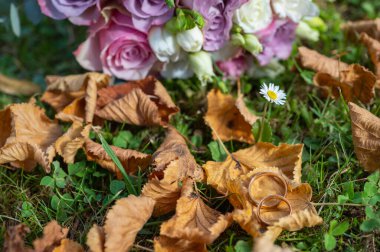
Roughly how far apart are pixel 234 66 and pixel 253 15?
0.24 metres

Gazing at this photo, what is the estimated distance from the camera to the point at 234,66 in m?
1.87

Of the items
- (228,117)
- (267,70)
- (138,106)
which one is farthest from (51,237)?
(267,70)

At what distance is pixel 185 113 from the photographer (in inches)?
72.5

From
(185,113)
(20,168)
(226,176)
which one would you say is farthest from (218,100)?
(20,168)

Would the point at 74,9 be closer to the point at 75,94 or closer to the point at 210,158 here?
the point at 75,94

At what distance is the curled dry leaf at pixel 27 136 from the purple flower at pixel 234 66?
64cm

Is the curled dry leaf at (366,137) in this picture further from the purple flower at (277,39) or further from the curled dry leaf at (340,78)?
the purple flower at (277,39)

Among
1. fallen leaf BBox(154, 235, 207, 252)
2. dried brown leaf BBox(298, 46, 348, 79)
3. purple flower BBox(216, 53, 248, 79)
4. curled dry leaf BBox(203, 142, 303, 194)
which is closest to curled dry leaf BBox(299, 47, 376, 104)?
dried brown leaf BBox(298, 46, 348, 79)

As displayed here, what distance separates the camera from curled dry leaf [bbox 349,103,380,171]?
1453 millimetres

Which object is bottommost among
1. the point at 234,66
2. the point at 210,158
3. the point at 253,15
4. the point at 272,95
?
the point at 210,158

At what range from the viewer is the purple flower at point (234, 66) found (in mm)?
1863

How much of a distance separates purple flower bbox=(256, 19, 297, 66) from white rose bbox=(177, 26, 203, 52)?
0.79ft

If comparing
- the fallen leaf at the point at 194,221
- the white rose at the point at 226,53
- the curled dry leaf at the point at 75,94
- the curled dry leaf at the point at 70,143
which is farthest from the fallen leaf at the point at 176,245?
the white rose at the point at 226,53

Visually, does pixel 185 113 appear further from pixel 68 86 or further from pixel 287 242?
pixel 287 242
